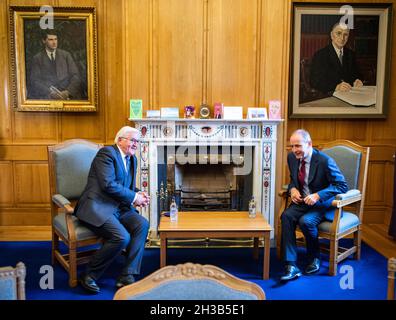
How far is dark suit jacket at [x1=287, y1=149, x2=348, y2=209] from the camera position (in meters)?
3.35

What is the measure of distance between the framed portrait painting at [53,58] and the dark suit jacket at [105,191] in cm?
146

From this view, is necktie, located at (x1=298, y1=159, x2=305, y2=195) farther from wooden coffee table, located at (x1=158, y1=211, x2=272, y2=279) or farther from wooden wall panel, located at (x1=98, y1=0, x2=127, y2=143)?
wooden wall panel, located at (x1=98, y1=0, x2=127, y2=143)

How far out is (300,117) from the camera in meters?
4.51

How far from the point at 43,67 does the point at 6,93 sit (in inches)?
20.4

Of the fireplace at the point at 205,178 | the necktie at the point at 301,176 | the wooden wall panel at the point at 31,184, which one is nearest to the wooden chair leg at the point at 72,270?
the fireplace at the point at 205,178

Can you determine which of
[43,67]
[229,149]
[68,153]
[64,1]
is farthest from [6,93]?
[229,149]

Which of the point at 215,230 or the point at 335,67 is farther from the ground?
the point at 335,67

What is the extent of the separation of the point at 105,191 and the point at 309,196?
166 cm

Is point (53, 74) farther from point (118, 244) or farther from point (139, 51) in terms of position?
point (118, 244)

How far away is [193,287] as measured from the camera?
1318 mm

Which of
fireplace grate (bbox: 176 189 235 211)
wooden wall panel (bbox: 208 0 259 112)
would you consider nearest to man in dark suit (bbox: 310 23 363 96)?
wooden wall panel (bbox: 208 0 259 112)

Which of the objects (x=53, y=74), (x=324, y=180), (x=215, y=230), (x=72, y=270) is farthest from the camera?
(x=53, y=74)

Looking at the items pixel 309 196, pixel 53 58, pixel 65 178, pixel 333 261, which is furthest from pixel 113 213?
pixel 53 58

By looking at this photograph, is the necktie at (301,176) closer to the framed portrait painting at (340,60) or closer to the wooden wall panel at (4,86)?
the framed portrait painting at (340,60)
